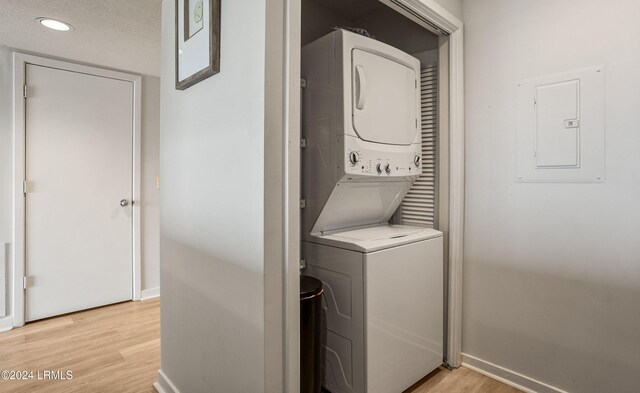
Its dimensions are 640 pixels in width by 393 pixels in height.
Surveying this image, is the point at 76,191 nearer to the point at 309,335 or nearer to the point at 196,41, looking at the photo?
the point at 196,41

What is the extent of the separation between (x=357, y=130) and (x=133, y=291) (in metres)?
2.87

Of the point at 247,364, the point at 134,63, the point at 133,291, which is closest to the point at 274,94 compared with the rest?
the point at 247,364

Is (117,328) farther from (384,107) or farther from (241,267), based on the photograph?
(384,107)

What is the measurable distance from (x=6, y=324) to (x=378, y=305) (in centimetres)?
298

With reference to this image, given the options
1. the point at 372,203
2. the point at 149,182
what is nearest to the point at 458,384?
the point at 372,203

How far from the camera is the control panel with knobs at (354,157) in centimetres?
163

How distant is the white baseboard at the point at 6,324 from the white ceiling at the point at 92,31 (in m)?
2.13

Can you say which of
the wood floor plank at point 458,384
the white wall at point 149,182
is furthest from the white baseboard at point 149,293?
the wood floor plank at point 458,384

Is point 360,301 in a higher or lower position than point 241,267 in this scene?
lower

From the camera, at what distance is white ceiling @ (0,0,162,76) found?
199 centimetres

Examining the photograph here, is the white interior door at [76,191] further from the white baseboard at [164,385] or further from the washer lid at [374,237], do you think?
the washer lid at [374,237]

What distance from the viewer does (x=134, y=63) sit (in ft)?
9.73

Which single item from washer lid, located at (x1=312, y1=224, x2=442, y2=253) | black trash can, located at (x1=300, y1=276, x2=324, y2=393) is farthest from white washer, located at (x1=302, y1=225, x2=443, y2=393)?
black trash can, located at (x1=300, y1=276, x2=324, y2=393)

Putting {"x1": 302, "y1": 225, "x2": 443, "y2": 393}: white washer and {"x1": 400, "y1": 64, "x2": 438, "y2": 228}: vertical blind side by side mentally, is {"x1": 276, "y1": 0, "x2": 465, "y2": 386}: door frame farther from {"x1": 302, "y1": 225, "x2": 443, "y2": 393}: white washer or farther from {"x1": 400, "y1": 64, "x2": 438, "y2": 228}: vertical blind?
{"x1": 400, "y1": 64, "x2": 438, "y2": 228}: vertical blind
